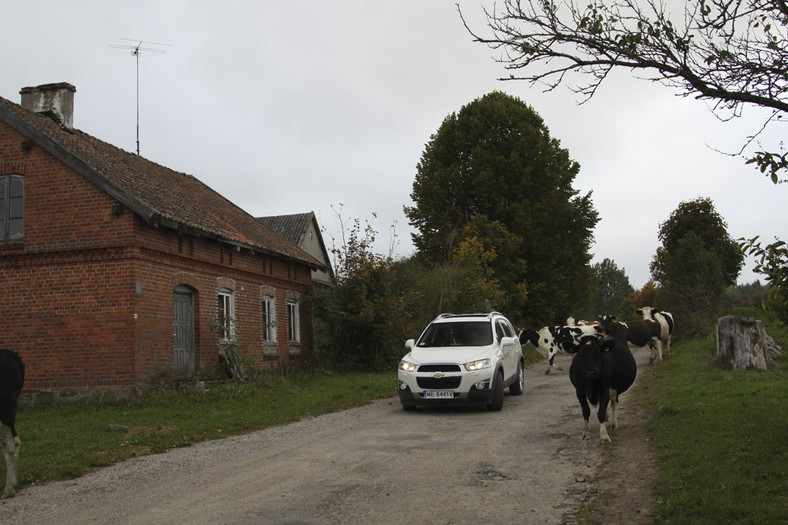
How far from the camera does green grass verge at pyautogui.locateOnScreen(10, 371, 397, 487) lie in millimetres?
9299

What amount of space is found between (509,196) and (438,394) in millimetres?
23498

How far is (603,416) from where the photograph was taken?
9031 mm

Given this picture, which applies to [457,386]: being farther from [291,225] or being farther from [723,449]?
[291,225]

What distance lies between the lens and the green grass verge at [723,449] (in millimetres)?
5434

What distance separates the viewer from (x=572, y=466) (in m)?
7.60

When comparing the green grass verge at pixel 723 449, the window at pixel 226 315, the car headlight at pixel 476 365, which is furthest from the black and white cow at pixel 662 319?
the window at pixel 226 315

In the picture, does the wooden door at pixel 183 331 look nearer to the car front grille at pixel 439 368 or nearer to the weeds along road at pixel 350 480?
the weeds along road at pixel 350 480

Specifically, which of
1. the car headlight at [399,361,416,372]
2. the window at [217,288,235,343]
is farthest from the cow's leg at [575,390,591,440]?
the window at [217,288,235,343]

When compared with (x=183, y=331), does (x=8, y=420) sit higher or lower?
lower

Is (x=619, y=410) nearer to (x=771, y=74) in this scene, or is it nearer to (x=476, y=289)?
(x=771, y=74)

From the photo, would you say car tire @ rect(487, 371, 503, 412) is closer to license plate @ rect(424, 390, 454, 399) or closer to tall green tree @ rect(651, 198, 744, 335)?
license plate @ rect(424, 390, 454, 399)

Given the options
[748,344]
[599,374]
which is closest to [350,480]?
[599,374]

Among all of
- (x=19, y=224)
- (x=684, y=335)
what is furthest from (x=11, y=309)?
(x=684, y=335)

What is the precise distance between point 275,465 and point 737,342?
37.4ft
